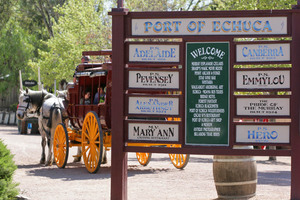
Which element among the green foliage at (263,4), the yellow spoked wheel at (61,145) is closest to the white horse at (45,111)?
the yellow spoked wheel at (61,145)

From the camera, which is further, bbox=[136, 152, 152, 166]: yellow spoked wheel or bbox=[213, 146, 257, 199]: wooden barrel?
bbox=[136, 152, 152, 166]: yellow spoked wheel

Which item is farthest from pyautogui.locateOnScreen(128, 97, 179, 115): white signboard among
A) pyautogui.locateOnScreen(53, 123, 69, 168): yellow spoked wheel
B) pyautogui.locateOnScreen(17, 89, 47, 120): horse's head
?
pyautogui.locateOnScreen(17, 89, 47, 120): horse's head

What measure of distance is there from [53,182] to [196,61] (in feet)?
18.5

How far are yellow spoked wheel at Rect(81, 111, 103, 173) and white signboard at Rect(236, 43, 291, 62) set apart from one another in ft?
19.8

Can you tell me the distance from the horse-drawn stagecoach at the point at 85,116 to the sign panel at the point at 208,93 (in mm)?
4793

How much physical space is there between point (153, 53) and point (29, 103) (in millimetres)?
9952

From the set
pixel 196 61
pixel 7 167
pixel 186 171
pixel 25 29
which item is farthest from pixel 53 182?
pixel 25 29

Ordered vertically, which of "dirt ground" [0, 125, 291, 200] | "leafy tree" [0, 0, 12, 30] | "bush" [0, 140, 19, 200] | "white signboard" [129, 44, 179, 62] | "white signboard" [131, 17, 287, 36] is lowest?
"dirt ground" [0, 125, 291, 200]

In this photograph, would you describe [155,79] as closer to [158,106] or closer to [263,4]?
[158,106]

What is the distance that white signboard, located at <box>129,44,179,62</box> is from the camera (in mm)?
8547

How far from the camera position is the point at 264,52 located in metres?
8.38

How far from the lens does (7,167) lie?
8195 millimetres

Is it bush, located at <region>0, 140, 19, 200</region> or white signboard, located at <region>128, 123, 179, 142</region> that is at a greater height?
white signboard, located at <region>128, 123, 179, 142</region>

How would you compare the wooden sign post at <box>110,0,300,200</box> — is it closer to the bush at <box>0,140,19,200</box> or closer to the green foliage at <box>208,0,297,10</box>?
the bush at <box>0,140,19,200</box>
